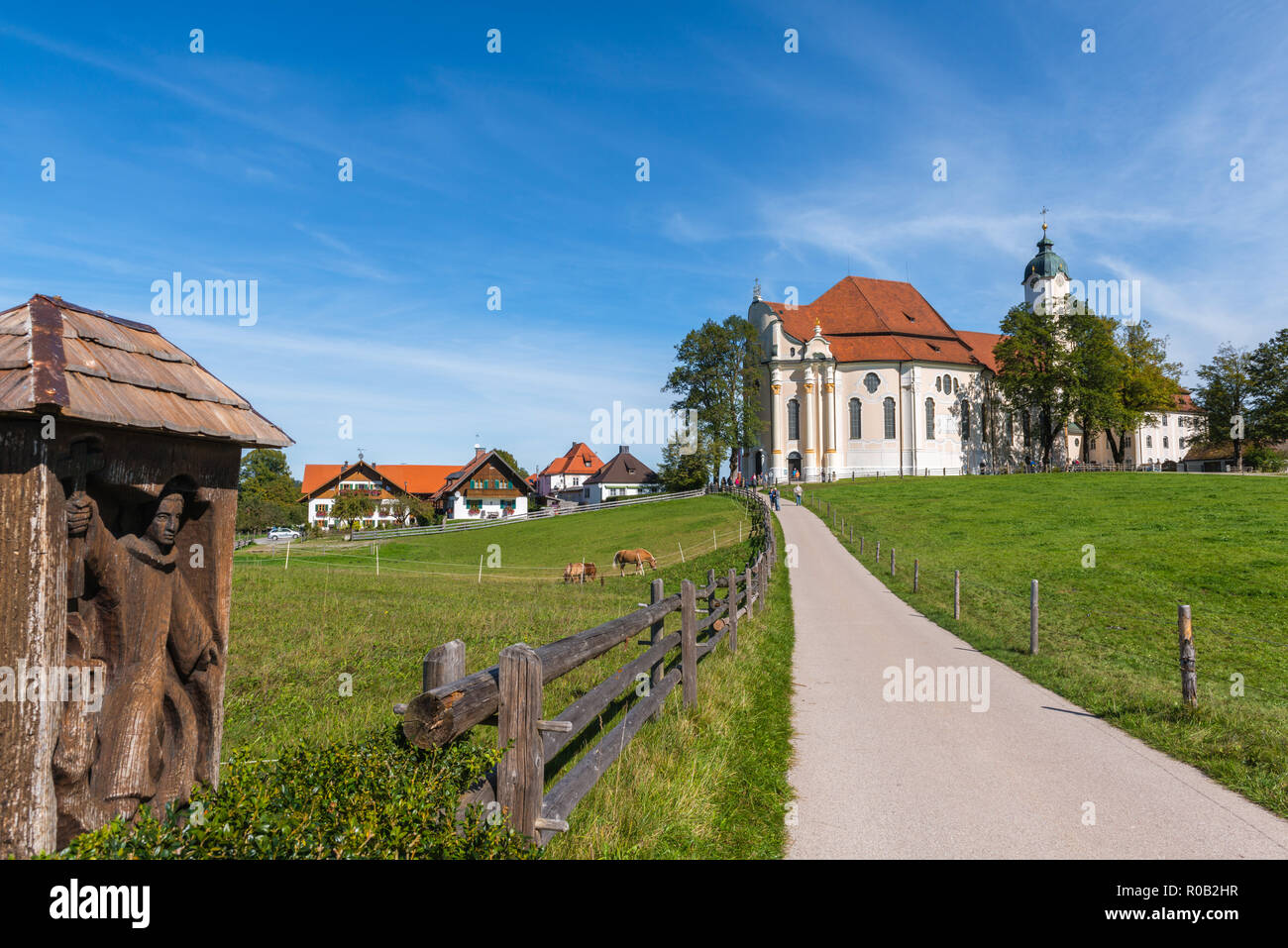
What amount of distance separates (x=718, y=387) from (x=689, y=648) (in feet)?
190

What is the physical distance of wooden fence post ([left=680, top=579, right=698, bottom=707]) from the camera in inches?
304

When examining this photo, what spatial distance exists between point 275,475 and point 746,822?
10295cm

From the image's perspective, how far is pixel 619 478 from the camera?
91.6m

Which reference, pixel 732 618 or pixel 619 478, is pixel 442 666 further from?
pixel 619 478

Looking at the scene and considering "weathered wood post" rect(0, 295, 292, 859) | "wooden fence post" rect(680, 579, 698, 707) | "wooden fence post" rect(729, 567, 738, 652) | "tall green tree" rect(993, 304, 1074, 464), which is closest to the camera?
"weathered wood post" rect(0, 295, 292, 859)

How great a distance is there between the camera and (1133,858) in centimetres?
439

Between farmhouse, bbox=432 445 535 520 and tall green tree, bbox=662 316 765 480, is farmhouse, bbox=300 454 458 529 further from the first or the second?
tall green tree, bbox=662 316 765 480

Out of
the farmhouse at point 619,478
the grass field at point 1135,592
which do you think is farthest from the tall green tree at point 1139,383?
the farmhouse at point 619,478

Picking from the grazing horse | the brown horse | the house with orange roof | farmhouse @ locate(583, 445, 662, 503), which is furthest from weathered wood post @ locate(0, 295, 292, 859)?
the house with orange roof

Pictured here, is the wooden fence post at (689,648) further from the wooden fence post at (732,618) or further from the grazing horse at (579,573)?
the grazing horse at (579,573)

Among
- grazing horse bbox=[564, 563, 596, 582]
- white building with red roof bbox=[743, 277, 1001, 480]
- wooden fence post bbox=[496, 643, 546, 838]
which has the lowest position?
grazing horse bbox=[564, 563, 596, 582]

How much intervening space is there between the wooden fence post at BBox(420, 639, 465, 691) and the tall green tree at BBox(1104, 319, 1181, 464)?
70.7 meters

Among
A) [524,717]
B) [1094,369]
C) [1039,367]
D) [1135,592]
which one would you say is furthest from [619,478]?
[524,717]

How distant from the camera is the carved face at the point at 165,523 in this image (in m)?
2.50
